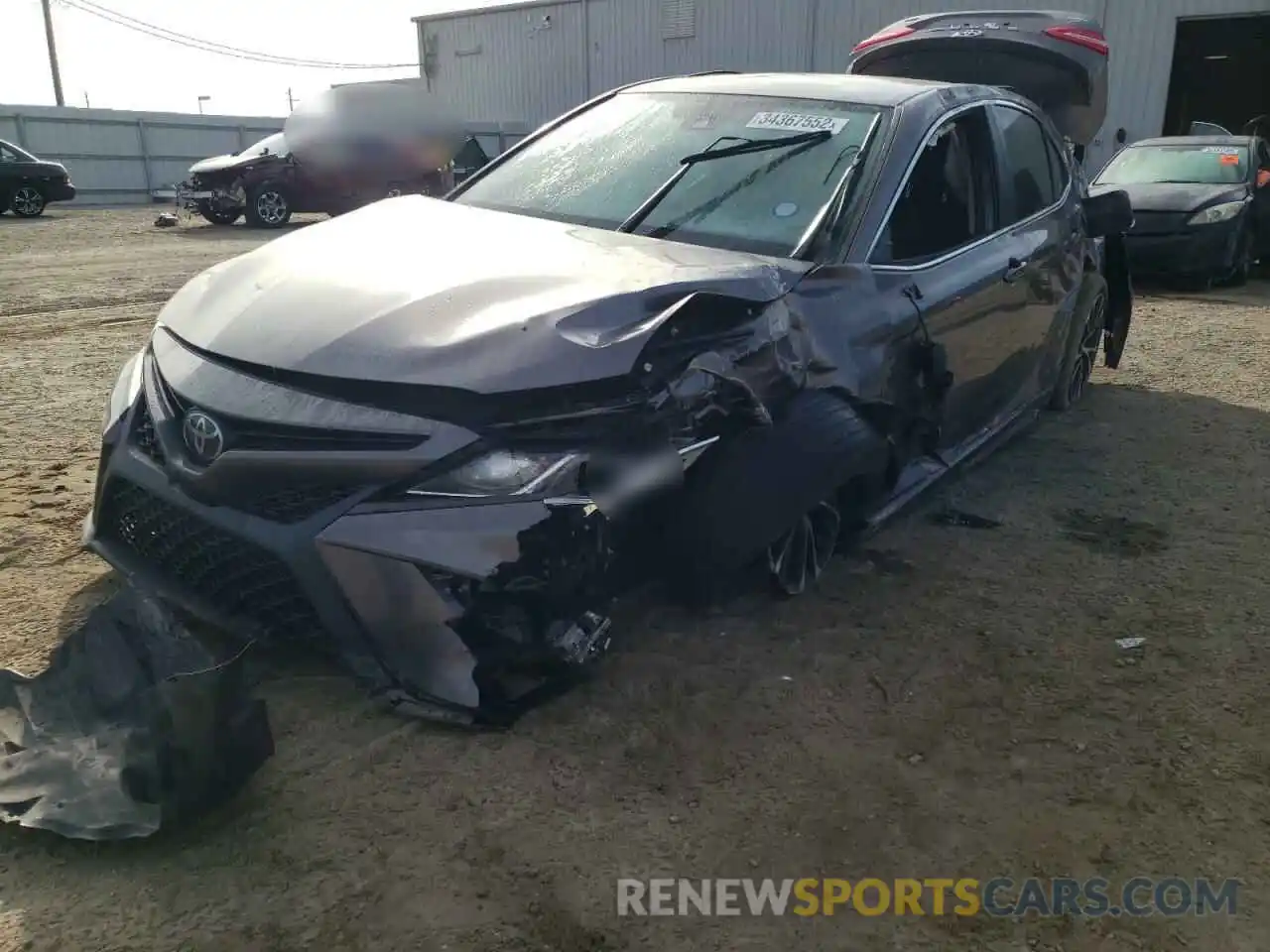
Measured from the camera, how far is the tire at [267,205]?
1571cm

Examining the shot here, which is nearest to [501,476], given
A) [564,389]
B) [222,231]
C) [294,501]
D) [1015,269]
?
[564,389]

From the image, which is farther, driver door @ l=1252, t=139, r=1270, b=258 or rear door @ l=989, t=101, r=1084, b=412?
driver door @ l=1252, t=139, r=1270, b=258

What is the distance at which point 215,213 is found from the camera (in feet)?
52.8

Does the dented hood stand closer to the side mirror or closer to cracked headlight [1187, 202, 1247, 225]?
the side mirror

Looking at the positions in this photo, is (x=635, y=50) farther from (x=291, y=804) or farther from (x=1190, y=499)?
(x=291, y=804)

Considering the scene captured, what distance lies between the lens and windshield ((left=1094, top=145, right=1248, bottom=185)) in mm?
10711

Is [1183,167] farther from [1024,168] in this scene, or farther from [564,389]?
[564,389]

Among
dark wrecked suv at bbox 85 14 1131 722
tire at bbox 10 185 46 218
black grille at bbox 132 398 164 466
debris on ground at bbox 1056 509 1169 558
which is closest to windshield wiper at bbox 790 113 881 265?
dark wrecked suv at bbox 85 14 1131 722

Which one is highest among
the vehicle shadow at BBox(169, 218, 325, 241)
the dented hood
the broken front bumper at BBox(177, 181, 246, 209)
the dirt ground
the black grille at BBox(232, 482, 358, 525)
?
the dented hood

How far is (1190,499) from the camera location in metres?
4.29

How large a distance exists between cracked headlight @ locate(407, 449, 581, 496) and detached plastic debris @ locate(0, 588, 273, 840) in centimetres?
56

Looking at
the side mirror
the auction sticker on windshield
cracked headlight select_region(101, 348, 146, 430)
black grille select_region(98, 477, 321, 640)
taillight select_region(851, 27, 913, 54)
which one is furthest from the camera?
taillight select_region(851, 27, 913, 54)

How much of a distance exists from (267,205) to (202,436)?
1494cm

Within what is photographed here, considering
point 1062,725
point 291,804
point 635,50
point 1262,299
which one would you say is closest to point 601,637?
point 291,804
